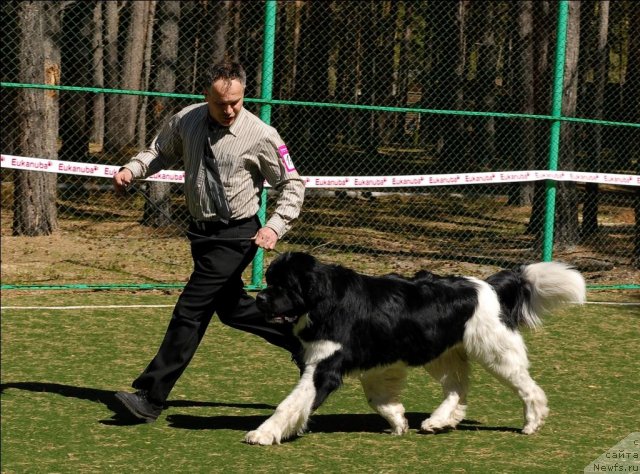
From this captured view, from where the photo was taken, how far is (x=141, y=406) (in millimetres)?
5516

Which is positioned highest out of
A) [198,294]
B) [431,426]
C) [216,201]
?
[216,201]

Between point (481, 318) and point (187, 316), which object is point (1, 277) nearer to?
point (187, 316)

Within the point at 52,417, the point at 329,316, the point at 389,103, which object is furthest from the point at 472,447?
the point at 389,103

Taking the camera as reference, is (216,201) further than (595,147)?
No

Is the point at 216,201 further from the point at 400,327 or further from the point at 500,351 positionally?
the point at 500,351

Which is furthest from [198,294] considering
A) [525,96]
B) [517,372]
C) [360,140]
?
[360,140]

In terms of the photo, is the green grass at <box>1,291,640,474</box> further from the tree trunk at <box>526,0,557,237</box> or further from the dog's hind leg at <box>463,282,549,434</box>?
the tree trunk at <box>526,0,557,237</box>

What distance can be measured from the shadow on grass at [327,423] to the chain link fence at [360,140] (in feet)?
3.97

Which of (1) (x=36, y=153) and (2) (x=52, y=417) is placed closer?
(2) (x=52, y=417)

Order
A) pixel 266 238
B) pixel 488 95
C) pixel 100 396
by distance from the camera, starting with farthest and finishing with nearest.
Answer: pixel 488 95, pixel 100 396, pixel 266 238

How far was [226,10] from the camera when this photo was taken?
1906 cm

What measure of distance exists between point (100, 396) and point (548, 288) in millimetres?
2533

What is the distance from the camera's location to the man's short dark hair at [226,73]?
5.34m

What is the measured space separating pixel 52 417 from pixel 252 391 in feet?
4.15
